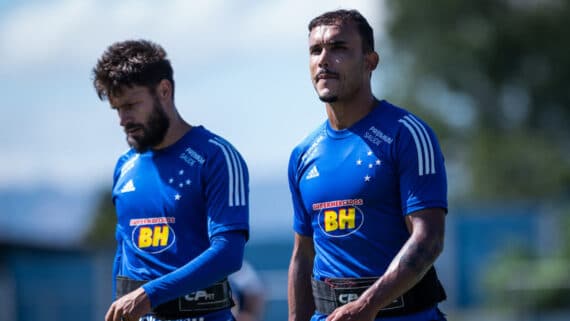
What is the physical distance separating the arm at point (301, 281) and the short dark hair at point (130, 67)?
1.30 meters

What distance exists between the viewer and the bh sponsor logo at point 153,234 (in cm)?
686

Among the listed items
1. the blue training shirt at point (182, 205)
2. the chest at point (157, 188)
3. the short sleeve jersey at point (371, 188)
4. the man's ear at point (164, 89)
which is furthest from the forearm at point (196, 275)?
the man's ear at point (164, 89)

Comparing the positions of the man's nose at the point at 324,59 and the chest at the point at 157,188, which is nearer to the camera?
the man's nose at the point at 324,59

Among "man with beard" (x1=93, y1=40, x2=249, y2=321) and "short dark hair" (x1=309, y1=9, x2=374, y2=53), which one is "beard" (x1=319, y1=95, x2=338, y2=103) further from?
"man with beard" (x1=93, y1=40, x2=249, y2=321)

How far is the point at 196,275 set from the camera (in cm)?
648

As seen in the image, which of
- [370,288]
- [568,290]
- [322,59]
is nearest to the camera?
[370,288]

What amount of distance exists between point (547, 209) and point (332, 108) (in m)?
25.1

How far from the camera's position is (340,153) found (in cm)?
635

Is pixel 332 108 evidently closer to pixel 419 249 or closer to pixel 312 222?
pixel 312 222

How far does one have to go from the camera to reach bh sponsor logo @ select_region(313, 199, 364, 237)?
20.3 ft

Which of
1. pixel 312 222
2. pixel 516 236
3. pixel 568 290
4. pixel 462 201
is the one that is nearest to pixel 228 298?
pixel 312 222

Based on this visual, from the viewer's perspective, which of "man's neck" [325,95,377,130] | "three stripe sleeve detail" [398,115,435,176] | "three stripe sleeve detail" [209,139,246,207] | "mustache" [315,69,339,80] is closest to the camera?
"three stripe sleeve detail" [398,115,435,176]

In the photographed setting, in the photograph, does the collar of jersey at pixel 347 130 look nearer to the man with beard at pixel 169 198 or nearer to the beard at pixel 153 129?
the man with beard at pixel 169 198

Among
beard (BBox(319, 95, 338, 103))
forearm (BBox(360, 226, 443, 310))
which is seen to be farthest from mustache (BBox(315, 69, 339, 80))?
forearm (BBox(360, 226, 443, 310))
